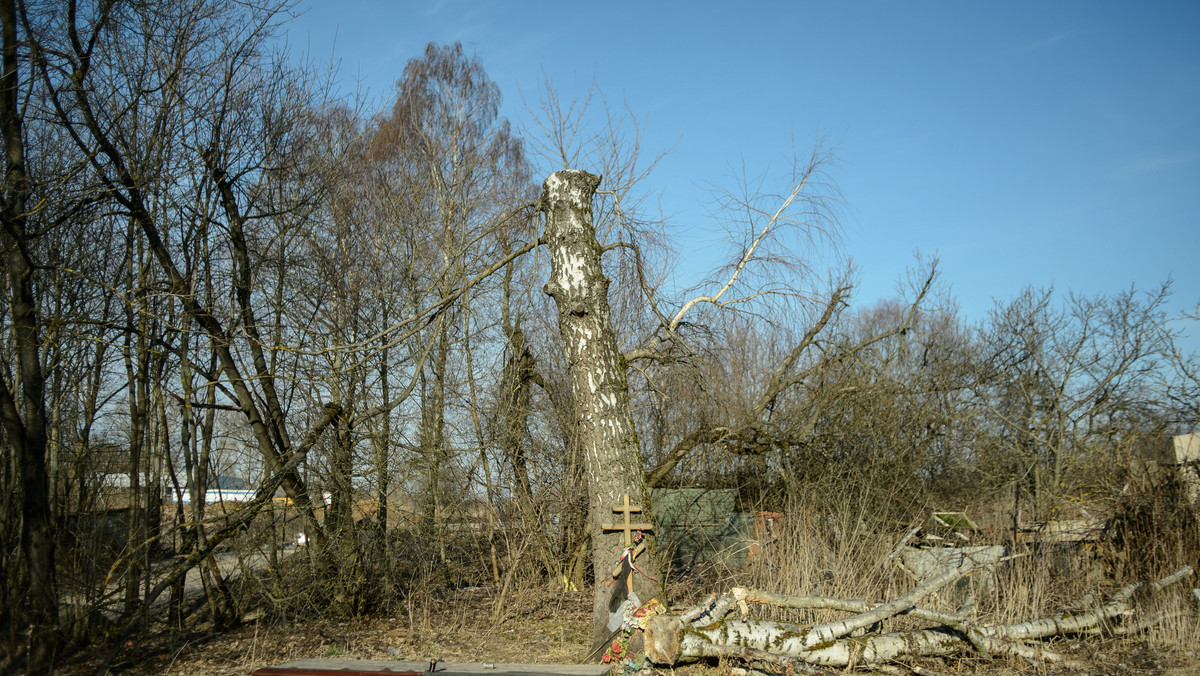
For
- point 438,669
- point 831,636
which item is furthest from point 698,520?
point 438,669

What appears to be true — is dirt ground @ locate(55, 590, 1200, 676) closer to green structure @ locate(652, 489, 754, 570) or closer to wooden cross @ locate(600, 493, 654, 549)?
wooden cross @ locate(600, 493, 654, 549)

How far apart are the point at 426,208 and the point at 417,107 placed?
415 centimetres

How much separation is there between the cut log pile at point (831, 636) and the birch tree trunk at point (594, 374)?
0.51 m

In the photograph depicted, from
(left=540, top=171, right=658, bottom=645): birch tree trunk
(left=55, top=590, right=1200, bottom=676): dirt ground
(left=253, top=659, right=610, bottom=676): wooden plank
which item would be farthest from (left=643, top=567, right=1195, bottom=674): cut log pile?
(left=253, top=659, right=610, bottom=676): wooden plank

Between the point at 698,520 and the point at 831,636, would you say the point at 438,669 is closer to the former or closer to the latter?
the point at 831,636

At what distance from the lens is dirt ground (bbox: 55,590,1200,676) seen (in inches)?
213

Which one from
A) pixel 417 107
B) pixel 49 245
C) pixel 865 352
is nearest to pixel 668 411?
pixel 865 352

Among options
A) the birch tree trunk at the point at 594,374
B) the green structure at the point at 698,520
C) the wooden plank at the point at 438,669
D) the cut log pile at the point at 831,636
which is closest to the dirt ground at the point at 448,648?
the cut log pile at the point at 831,636

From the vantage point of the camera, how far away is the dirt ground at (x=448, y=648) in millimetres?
5422

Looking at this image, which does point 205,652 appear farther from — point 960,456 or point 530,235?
point 960,456

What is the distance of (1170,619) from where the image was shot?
6.13 m

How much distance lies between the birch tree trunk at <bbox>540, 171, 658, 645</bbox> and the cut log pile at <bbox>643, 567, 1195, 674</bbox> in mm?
514

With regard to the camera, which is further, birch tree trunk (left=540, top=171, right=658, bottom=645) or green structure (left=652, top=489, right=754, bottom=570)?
green structure (left=652, top=489, right=754, bottom=570)

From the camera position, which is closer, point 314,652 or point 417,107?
point 314,652
